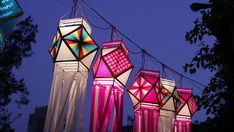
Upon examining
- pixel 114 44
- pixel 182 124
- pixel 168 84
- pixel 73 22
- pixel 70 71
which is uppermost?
pixel 73 22

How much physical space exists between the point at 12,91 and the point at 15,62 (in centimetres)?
133

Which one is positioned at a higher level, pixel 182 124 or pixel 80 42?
pixel 80 42

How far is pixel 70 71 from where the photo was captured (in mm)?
6633

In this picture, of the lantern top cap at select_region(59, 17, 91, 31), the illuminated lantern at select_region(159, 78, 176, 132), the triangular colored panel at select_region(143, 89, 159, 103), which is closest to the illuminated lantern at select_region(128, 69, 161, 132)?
the triangular colored panel at select_region(143, 89, 159, 103)

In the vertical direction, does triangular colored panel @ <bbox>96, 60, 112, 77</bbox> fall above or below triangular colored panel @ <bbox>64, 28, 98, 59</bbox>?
below

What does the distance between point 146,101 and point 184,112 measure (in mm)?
2175

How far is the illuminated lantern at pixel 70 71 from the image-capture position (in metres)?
6.23

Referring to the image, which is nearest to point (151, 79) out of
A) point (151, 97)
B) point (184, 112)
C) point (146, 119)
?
point (151, 97)

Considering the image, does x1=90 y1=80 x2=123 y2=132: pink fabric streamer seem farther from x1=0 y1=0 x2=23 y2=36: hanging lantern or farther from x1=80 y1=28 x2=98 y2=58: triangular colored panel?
x1=0 y1=0 x2=23 y2=36: hanging lantern

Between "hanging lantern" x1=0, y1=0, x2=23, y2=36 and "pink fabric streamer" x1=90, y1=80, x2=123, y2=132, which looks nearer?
"hanging lantern" x1=0, y1=0, x2=23, y2=36

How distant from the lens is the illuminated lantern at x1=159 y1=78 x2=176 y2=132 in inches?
355

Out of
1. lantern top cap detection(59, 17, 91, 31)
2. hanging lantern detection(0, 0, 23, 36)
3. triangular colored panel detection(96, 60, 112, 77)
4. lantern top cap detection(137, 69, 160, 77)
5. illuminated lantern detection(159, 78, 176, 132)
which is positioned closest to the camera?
hanging lantern detection(0, 0, 23, 36)

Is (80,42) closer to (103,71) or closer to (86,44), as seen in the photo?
(86,44)

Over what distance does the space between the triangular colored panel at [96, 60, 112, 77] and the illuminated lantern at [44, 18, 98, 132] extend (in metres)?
0.45
